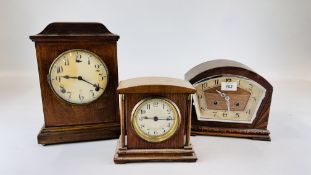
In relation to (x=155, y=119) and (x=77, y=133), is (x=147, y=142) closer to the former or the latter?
(x=155, y=119)

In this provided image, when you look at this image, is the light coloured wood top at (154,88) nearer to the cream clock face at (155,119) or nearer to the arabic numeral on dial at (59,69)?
the cream clock face at (155,119)

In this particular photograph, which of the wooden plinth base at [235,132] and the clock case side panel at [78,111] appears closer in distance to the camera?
the clock case side panel at [78,111]

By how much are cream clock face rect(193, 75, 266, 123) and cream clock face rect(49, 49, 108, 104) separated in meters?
0.45

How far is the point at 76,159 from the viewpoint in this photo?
122cm

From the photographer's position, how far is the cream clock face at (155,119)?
1.18m

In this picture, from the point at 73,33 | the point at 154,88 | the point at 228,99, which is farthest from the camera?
the point at 228,99

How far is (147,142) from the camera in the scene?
1215 millimetres

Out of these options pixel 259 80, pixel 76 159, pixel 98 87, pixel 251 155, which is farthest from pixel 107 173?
pixel 259 80

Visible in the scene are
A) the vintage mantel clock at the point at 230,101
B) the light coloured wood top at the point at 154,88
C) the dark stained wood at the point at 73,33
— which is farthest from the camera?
the vintage mantel clock at the point at 230,101

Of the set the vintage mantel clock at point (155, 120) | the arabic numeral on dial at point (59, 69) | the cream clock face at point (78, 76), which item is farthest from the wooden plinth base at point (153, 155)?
the arabic numeral on dial at point (59, 69)

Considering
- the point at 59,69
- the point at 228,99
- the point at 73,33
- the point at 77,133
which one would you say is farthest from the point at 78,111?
the point at 228,99

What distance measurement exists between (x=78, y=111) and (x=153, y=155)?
1.38 ft
